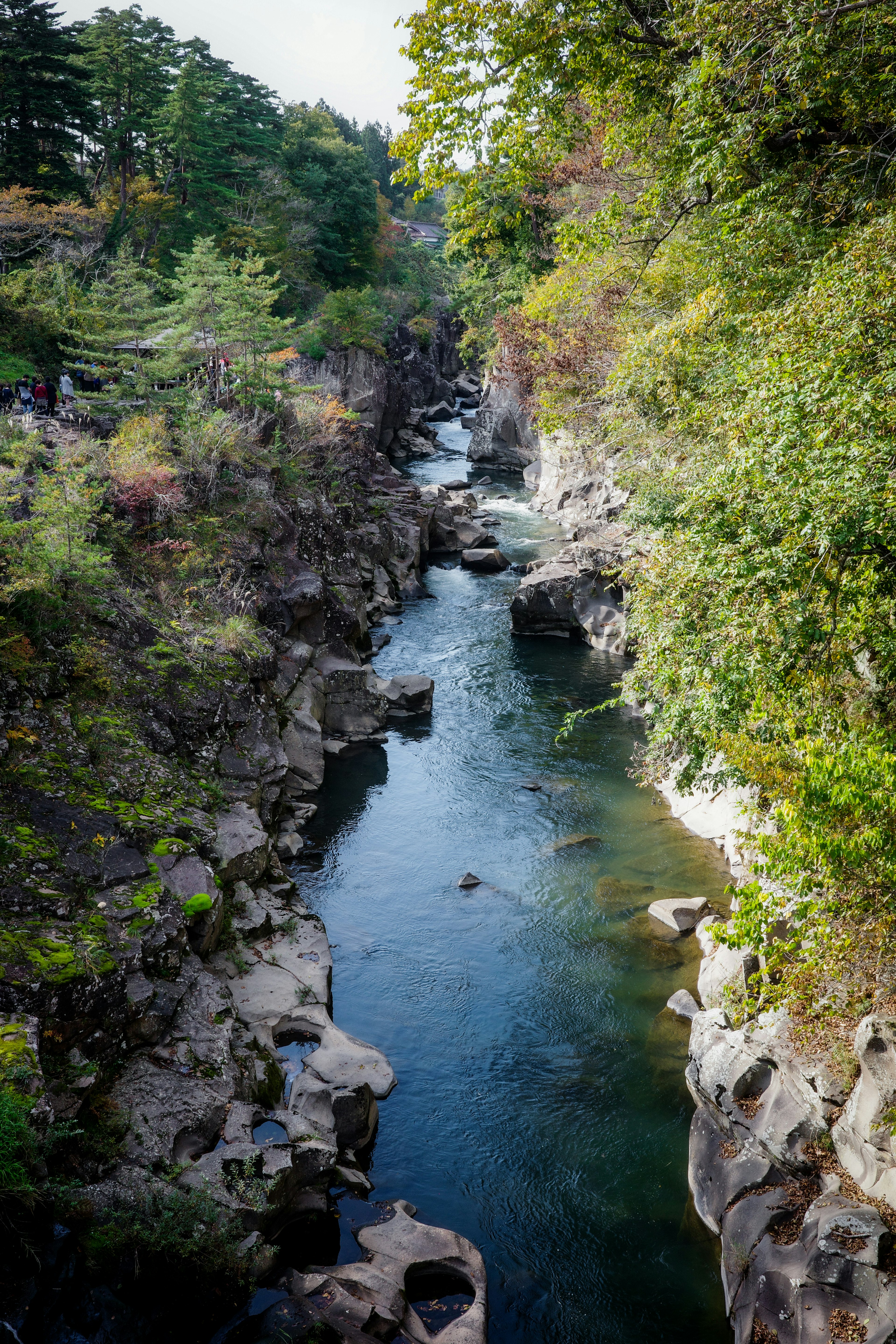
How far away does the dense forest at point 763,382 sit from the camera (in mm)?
8219

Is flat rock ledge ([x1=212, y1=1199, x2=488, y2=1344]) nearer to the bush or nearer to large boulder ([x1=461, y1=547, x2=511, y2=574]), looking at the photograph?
the bush

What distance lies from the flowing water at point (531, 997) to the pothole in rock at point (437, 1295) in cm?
47

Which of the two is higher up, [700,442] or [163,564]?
[700,442]

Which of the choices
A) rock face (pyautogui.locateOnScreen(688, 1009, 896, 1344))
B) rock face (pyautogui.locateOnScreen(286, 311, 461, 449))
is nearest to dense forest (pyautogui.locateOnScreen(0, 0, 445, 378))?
rock face (pyautogui.locateOnScreen(286, 311, 461, 449))

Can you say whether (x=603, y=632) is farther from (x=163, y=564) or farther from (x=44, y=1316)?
(x=44, y=1316)

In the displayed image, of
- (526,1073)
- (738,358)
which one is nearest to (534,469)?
(738,358)

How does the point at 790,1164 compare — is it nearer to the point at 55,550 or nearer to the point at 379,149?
the point at 55,550

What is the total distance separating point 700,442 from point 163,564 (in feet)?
42.5

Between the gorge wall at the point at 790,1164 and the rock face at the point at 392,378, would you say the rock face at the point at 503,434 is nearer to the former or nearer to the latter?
the rock face at the point at 392,378

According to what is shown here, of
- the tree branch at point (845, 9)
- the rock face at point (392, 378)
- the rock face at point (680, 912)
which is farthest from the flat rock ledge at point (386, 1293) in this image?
the rock face at point (392, 378)

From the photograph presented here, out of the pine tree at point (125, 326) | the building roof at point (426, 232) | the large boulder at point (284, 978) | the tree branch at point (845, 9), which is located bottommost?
the large boulder at point (284, 978)

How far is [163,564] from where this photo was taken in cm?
1998

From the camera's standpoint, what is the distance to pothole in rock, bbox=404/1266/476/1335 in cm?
920

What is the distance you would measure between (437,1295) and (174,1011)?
476cm
